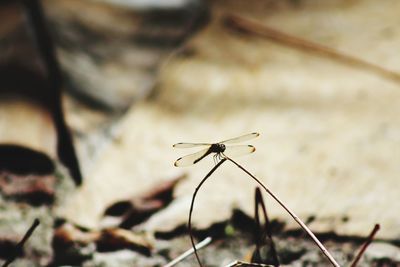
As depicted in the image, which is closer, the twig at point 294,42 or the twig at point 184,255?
the twig at point 184,255

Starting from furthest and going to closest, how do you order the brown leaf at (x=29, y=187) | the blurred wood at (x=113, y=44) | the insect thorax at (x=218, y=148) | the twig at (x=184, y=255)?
the blurred wood at (x=113, y=44) < the brown leaf at (x=29, y=187) < the twig at (x=184, y=255) < the insect thorax at (x=218, y=148)

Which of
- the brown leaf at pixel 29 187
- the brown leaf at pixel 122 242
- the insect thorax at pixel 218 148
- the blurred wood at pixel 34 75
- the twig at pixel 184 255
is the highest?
the blurred wood at pixel 34 75

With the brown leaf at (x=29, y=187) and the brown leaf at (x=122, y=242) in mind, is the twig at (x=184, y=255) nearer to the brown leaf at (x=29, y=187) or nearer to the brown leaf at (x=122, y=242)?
the brown leaf at (x=122, y=242)

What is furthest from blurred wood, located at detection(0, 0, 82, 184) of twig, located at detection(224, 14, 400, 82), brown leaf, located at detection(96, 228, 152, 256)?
twig, located at detection(224, 14, 400, 82)

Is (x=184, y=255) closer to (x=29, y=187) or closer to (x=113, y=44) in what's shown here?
(x=29, y=187)

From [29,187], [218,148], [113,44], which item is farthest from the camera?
[113,44]

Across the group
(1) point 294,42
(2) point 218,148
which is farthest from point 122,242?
(1) point 294,42

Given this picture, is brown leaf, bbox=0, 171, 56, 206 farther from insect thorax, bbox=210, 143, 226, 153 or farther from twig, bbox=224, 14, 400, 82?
twig, bbox=224, 14, 400, 82

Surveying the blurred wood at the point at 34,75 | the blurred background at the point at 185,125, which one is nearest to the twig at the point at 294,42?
the blurred background at the point at 185,125
